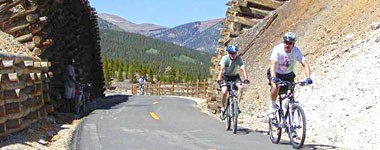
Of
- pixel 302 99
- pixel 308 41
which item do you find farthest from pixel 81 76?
pixel 302 99

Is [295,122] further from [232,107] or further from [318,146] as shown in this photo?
[232,107]

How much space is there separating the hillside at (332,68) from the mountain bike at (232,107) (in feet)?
5.19

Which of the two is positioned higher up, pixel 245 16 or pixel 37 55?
pixel 245 16

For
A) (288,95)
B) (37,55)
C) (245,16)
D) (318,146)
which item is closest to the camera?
→ (288,95)

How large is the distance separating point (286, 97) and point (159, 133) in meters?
3.51

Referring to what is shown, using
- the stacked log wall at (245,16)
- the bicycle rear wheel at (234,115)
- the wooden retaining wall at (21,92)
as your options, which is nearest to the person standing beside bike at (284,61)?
the bicycle rear wheel at (234,115)

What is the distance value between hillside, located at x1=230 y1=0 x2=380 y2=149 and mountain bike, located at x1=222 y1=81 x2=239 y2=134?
1583 mm

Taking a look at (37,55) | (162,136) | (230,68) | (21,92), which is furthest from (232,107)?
(37,55)

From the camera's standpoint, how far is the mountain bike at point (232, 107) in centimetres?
1223

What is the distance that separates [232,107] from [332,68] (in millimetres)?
4208

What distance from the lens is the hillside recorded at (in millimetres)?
11562

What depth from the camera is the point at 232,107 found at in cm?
1240

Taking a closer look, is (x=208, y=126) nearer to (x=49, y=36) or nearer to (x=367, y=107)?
(x=367, y=107)

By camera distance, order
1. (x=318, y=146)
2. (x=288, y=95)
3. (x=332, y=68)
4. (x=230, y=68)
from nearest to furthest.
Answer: (x=288, y=95)
(x=318, y=146)
(x=230, y=68)
(x=332, y=68)
